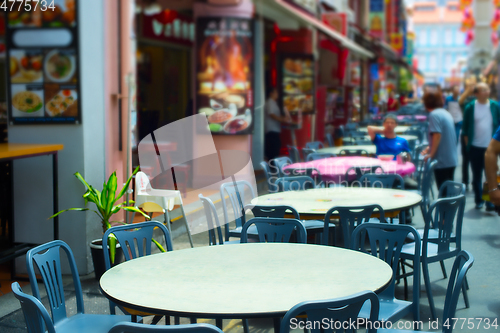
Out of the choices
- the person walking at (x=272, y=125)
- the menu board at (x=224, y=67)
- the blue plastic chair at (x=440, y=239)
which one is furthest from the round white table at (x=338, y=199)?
the person walking at (x=272, y=125)

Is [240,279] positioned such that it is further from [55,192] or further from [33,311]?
[55,192]

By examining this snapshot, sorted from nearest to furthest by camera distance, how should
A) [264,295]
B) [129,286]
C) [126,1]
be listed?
[264,295]
[129,286]
[126,1]

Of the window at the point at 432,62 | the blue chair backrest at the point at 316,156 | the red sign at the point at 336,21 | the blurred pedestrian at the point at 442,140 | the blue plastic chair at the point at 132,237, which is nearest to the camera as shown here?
the blue plastic chair at the point at 132,237

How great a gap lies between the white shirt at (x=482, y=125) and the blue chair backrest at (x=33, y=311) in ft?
23.3

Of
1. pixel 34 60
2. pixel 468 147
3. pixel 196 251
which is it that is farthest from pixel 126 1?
pixel 468 147

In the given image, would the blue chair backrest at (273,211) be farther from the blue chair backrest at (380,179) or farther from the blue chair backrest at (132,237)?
the blue chair backrest at (380,179)

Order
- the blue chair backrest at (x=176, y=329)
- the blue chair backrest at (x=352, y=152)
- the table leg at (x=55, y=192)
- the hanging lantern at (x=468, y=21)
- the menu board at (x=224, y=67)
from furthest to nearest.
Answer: the hanging lantern at (x=468, y=21), the menu board at (x=224, y=67), the blue chair backrest at (x=352, y=152), the table leg at (x=55, y=192), the blue chair backrest at (x=176, y=329)

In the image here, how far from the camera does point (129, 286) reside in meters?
2.82

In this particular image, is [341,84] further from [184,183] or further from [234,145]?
[184,183]

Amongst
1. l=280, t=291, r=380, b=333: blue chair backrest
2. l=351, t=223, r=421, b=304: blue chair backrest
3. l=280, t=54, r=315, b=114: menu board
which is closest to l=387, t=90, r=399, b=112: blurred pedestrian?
l=280, t=54, r=315, b=114: menu board

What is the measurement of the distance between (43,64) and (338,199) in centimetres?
306

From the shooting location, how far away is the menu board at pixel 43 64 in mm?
5480

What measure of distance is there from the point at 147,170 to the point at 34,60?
59.1 inches

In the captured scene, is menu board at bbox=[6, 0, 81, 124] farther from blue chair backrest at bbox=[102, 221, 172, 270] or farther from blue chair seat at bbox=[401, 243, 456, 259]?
blue chair seat at bbox=[401, 243, 456, 259]
